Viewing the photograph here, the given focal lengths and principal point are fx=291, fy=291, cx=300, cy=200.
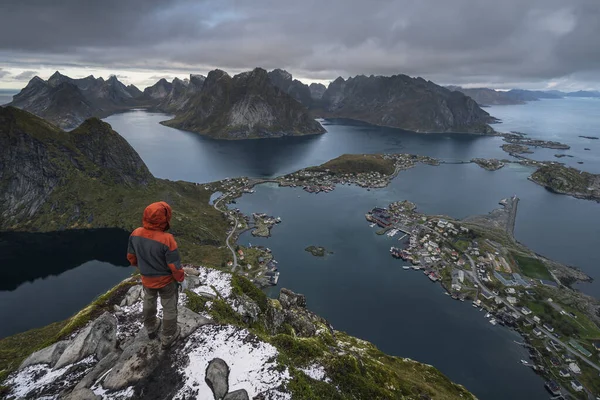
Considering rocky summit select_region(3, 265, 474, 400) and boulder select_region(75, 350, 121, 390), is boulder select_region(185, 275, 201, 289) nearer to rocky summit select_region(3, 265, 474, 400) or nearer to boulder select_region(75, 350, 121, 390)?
rocky summit select_region(3, 265, 474, 400)

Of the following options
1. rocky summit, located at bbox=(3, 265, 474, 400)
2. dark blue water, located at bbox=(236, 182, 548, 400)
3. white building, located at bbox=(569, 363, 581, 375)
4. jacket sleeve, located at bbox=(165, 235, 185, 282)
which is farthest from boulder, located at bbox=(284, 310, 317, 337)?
white building, located at bbox=(569, 363, 581, 375)

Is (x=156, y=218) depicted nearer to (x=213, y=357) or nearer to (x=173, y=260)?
(x=173, y=260)

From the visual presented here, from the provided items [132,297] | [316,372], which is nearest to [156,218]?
[316,372]

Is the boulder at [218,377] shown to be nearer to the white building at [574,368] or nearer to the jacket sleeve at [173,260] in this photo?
the jacket sleeve at [173,260]

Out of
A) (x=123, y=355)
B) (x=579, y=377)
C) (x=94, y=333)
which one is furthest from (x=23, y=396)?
(x=579, y=377)

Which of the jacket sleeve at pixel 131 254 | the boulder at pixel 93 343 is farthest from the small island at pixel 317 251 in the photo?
the jacket sleeve at pixel 131 254

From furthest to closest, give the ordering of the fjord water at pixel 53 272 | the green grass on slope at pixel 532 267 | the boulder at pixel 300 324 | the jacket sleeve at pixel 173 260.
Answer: the green grass on slope at pixel 532 267 < the fjord water at pixel 53 272 < the boulder at pixel 300 324 < the jacket sleeve at pixel 173 260

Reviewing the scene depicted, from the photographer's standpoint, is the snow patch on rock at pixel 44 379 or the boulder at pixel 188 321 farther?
the boulder at pixel 188 321
